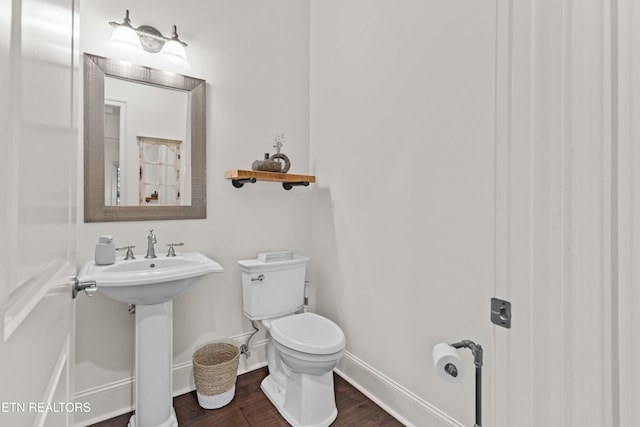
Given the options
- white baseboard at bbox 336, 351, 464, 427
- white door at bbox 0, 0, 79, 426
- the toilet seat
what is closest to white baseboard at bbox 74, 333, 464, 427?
white baseboard at bbox 336, 351, 464, 427

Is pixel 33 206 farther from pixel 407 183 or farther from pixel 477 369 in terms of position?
pixel 407 183

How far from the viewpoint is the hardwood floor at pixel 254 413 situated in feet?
5.15

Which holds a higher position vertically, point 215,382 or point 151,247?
point 151,247

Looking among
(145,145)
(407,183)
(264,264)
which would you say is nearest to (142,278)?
(264,264)

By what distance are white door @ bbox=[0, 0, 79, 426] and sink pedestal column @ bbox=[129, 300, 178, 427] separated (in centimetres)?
88

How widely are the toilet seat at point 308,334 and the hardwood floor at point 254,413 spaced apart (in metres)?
0.44

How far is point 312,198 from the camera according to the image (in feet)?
7.69

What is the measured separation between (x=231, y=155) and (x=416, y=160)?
120cm

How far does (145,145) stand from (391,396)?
2.03 m

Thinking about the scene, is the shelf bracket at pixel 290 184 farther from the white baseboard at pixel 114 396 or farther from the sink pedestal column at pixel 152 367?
the white baseboard at pixel 114 396

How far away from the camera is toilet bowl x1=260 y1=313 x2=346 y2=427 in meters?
1.46

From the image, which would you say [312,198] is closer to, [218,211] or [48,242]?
[218,211]

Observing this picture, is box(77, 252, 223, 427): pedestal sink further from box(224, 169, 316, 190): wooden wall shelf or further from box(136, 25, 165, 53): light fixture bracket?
box(136, 25, 165, 53): light fixture bracket

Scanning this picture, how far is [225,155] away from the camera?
1.98 m
